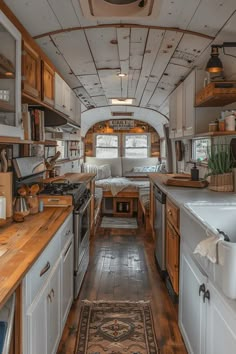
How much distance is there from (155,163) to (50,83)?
5407 mm

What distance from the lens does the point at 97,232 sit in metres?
5.42

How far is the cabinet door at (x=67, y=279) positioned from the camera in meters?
2.21

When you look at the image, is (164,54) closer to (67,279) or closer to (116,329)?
(67,279)

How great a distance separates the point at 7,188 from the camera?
84.0 inches

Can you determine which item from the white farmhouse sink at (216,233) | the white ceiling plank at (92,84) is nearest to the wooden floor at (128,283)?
the white farmhouse sink at (216,233)

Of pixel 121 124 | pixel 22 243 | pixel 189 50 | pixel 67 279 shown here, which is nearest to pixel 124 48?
pixel 189 50

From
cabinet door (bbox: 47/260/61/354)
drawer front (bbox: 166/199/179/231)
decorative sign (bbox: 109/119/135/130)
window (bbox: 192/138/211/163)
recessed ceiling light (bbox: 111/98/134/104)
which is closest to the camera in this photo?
cabinet door (bbox: 47/260/61/354)

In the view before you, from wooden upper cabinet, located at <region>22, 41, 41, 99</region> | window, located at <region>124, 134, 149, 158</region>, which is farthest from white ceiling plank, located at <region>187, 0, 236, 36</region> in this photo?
window, located at <region>124, 134, 149, 158</region>

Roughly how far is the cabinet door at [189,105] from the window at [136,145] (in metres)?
4.50

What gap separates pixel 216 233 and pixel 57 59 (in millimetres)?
2768

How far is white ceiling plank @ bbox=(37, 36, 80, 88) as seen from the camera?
2.99 metres

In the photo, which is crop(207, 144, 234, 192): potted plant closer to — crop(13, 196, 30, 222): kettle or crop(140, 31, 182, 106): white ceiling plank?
crop(140, 31, 182, 106): white ceiling plank

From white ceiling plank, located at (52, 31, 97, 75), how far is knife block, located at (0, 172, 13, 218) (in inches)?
54.4

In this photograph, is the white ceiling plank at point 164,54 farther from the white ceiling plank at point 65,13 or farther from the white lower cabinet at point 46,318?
the white lower cabinet at point 46,318
